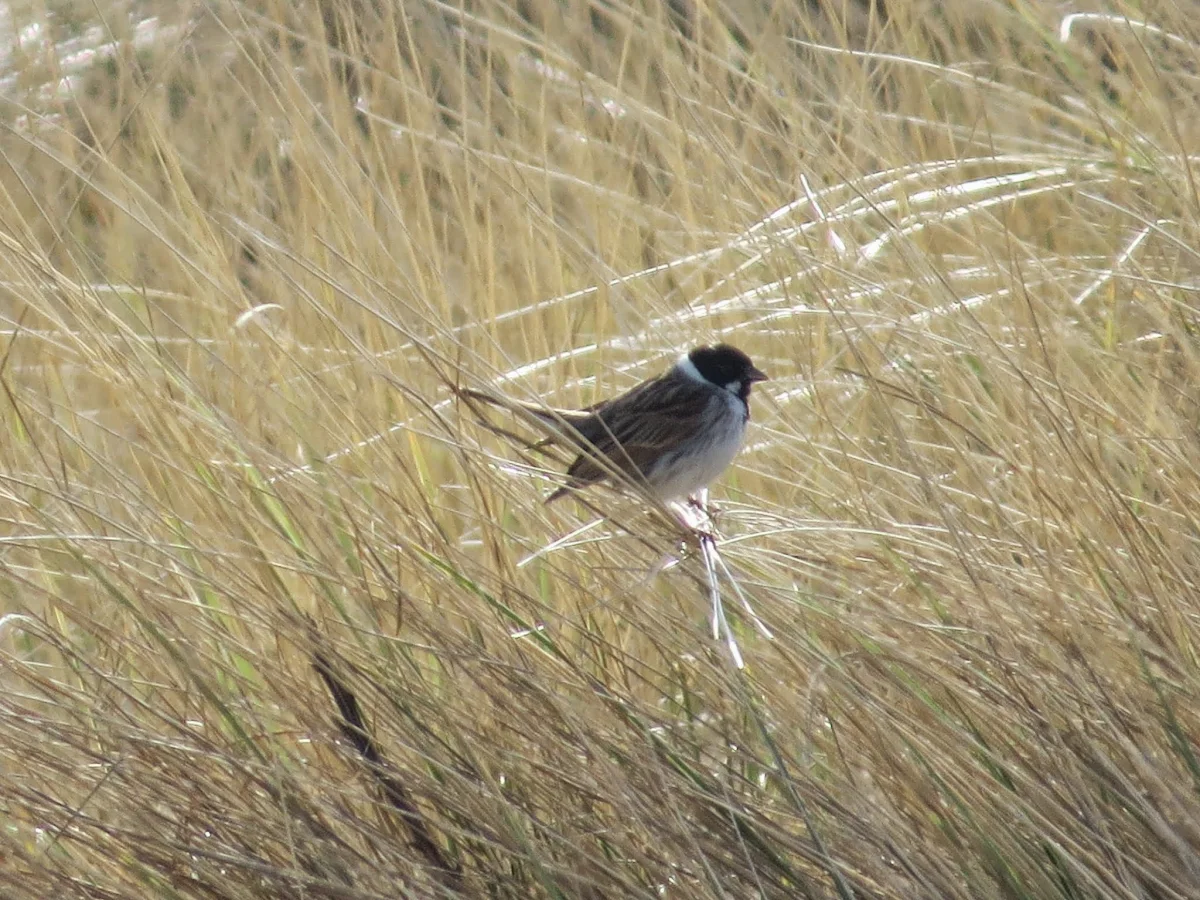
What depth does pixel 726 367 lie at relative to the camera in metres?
3.10

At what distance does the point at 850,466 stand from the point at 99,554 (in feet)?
3.57

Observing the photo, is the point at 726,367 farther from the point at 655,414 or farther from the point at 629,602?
the point at 629,602

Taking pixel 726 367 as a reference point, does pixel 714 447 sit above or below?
below

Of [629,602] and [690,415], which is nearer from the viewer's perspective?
[629,602]

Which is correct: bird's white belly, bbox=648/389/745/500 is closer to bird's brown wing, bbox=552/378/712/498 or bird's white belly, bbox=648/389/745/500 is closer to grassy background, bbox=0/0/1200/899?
bird's brown wing, bbox=552/378/712/498

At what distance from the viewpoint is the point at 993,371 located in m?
2.36

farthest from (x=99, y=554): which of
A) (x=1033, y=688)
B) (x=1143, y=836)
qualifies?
(x=1143, y=836)

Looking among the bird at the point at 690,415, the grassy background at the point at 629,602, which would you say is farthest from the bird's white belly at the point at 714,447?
the grassy background at the point at 629,602

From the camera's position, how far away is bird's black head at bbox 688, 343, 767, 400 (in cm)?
306


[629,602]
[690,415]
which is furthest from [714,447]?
[629,602]

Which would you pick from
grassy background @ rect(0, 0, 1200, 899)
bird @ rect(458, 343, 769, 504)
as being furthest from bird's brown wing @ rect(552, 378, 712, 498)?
grassy background @ rect(0, 0, 1200, 899)

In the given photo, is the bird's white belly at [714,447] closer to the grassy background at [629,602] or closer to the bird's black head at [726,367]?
the bird's black head at [726,367]

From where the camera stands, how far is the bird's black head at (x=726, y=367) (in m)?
3.06

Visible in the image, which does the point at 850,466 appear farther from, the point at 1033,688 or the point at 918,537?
the point at 1033,688
